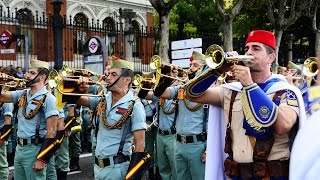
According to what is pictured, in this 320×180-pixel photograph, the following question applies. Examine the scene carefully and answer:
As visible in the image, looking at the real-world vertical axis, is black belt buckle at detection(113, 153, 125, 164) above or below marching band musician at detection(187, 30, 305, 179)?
below

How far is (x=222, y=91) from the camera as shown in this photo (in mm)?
4562

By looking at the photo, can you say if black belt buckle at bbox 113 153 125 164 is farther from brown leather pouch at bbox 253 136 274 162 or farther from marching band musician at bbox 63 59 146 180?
brown leather pouch at bbox 253 136 274 162

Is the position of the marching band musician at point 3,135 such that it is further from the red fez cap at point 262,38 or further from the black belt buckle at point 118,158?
the red fez cap at point 262,38

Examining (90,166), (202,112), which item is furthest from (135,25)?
(202,112)

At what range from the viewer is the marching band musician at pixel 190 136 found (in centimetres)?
677

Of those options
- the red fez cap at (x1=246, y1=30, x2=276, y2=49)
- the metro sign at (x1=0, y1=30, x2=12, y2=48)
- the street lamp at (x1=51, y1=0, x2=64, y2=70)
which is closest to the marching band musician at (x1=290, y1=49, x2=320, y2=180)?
the red fez cap at (x1=246, y1=30, x2=276, y2=49)

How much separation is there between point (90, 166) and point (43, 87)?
3892 millimetres

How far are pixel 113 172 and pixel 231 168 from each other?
4.86ft

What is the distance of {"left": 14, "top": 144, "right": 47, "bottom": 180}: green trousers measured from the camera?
20.6ft

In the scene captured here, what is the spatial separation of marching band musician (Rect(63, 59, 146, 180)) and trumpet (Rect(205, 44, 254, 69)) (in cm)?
151

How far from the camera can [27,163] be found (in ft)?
20.7

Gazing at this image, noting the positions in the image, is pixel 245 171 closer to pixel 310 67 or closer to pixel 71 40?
pixel 310 67

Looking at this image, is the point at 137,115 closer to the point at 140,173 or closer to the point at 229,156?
the point at 140,173

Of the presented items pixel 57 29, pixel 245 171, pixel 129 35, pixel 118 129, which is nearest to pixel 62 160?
pixel 118 129
